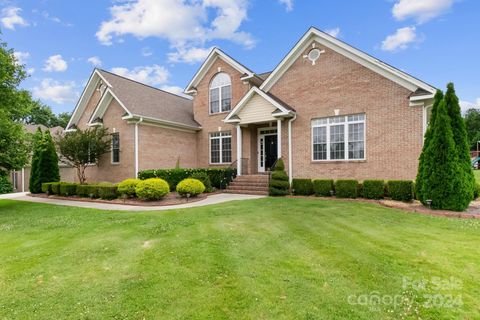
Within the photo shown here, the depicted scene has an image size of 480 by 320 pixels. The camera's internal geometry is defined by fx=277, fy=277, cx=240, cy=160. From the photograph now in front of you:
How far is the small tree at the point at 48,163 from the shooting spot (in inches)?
683

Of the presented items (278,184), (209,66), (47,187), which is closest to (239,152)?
(278,184)

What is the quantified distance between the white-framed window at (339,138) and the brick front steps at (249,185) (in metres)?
2.87

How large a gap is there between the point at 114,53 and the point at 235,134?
41.1ft

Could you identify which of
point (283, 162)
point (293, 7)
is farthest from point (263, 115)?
point (293, 7)

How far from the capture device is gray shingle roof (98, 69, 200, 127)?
54.9ft

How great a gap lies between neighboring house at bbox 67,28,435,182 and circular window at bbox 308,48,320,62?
4.2 inches

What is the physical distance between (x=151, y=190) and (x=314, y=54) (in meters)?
10.4

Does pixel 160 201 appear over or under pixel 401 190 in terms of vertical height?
under

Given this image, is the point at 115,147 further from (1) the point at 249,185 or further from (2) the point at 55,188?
(1) the point at 249,185

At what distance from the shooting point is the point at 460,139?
29.4ft

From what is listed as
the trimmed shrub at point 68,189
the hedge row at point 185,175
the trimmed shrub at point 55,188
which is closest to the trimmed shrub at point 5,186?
the trimmed shrub at point 55,188

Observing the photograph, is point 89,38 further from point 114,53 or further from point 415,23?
point 415,23

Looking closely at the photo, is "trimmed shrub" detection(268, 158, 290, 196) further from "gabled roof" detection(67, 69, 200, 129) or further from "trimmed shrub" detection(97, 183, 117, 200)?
"gabled roof" detection(67, 69, 200, 129)

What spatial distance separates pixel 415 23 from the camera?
14.2 m
